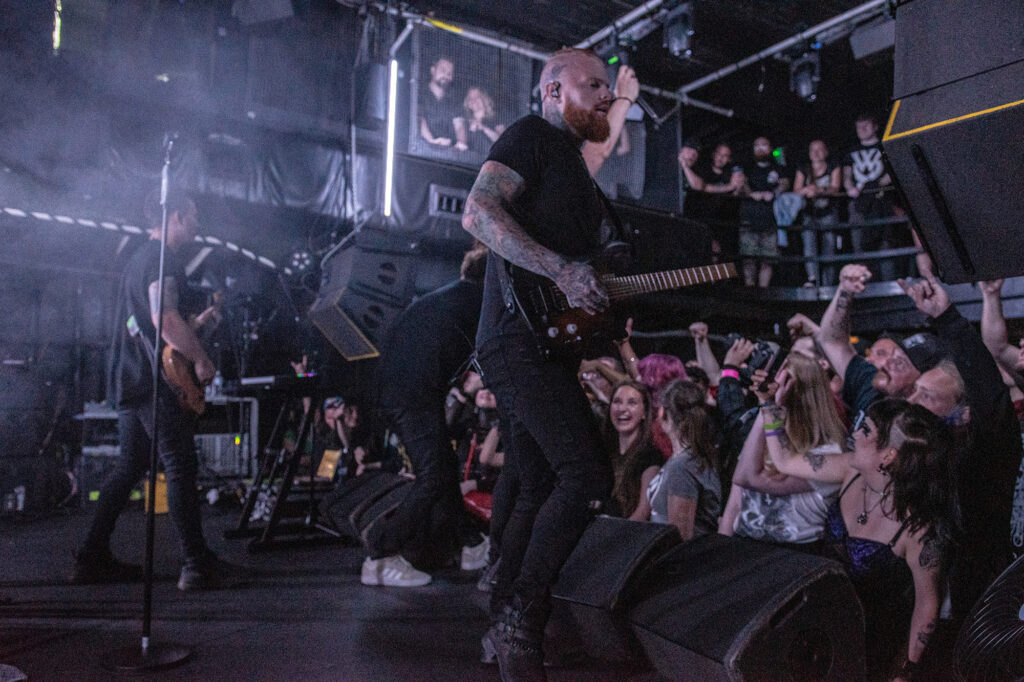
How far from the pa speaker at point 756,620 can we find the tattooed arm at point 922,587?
1.50 feet

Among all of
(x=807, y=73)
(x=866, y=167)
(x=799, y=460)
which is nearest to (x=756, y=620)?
(x=799, y=460)

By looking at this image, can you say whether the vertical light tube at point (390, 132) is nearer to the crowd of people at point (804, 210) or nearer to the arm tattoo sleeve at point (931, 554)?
the crowd of people at point (804, 210)

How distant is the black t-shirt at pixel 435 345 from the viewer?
3188 millimetres

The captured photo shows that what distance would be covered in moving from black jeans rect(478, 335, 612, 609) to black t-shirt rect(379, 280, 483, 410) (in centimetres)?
122

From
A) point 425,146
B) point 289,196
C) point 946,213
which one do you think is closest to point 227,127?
point 289,196

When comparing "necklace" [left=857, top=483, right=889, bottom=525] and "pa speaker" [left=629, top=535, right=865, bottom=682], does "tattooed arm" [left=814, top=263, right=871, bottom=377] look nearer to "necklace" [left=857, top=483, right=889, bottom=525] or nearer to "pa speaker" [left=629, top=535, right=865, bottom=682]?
"necklace" [left=857, top=483, right=889, bottom=525]

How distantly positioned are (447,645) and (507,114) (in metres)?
7.01

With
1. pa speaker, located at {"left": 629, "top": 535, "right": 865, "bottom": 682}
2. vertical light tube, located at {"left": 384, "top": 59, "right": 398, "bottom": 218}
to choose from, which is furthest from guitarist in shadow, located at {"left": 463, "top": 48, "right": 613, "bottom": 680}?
vertical light tube, located at {"left": 384, "top": 59, "right": 398, "bottom": 218}

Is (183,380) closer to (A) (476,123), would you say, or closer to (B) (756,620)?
(B) (756,620)

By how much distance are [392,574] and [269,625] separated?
2.78 feet

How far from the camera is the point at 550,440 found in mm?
1832

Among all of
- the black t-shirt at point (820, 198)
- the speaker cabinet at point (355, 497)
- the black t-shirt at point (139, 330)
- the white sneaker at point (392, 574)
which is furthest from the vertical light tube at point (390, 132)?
the black t-shirt at point (820, 198)

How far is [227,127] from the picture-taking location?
743 centimetres

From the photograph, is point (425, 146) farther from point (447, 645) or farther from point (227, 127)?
point (447, 645)
